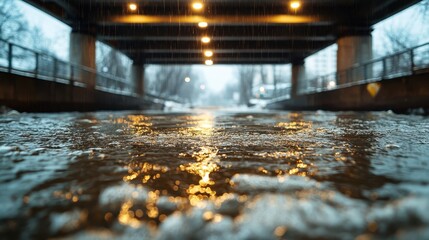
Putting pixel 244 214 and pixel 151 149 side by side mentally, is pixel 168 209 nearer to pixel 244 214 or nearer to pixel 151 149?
pixel 244 214

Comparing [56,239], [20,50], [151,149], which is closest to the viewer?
[56,239]

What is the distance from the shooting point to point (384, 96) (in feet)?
42.0

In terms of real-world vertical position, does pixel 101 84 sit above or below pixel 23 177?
above

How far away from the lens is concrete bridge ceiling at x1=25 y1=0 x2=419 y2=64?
16.8m

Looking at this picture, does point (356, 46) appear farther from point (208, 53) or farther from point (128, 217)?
point (128, 217)

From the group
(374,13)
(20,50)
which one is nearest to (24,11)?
(20,50)

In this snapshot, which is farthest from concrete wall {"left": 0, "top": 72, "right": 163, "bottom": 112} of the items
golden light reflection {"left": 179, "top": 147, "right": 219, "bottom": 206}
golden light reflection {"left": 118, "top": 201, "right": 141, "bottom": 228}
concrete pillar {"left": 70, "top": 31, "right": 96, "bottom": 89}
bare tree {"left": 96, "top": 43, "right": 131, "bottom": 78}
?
bare tree {"left": 96, "top": 43, "right": 131, "bottom": 78}

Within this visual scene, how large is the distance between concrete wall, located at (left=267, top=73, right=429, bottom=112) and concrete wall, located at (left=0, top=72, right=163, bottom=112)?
531 inches

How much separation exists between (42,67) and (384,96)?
46.5 feet

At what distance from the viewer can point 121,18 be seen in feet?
59.5

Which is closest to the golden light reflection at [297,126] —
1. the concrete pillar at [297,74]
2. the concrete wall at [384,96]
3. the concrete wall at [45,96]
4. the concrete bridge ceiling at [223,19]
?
the concrete wall at [384,96]

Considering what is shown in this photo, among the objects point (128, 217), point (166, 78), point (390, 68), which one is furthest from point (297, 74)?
point (128, 217)

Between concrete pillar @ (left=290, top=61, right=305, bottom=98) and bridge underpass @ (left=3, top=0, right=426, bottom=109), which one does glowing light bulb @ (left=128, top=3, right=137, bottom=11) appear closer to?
bridge underpass @ (left=3, top=0, right=426, bottom=109)

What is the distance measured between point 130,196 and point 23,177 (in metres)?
0.78
